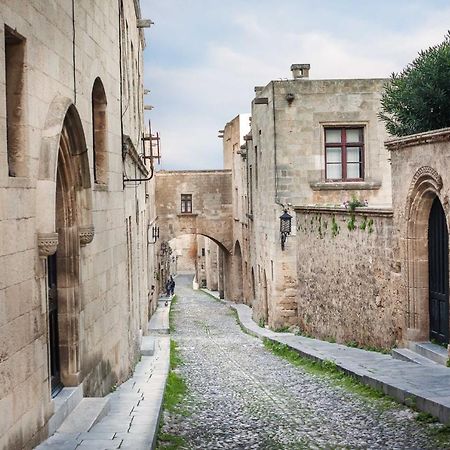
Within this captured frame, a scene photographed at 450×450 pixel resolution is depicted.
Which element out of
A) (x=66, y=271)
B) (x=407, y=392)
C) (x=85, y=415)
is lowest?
(x=407, y=392)

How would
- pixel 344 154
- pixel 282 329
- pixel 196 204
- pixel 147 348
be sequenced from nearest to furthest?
pixel 147 348
pixel 282 329
pixel 344 154
pixel 196 204

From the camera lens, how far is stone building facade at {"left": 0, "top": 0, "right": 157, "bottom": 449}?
589 centimetres

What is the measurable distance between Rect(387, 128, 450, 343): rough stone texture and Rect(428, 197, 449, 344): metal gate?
0.29 feet

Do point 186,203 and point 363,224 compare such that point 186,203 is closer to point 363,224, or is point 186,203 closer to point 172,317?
point 172,317

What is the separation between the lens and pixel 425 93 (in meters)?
13.0

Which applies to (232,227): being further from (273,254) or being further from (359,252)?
(359,252)

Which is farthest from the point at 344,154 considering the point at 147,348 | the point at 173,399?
the point at 173,399

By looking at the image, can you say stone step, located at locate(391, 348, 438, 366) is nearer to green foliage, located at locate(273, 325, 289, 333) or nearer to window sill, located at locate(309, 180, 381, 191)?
green foliage, located at locate(273, 325, 289, 333)

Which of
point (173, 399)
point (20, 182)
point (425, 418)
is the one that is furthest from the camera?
point (173, 399)

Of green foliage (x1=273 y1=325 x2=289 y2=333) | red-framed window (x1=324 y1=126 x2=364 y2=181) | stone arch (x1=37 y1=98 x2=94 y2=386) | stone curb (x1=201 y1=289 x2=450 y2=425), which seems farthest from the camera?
red-framed window (x1=324 y1=126 x2=364 y2=181)

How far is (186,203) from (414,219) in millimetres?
26586

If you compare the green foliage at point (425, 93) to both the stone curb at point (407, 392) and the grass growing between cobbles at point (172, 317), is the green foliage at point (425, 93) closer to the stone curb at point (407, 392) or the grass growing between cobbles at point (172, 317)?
the stone curb at point (407, 392)

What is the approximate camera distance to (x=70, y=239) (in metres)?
8.39

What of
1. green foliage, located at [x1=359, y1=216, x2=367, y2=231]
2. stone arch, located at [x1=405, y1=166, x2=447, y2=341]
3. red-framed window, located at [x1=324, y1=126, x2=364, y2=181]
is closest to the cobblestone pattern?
stone arch, located at [x1=405, y1=166, x2=447, y2=341]
